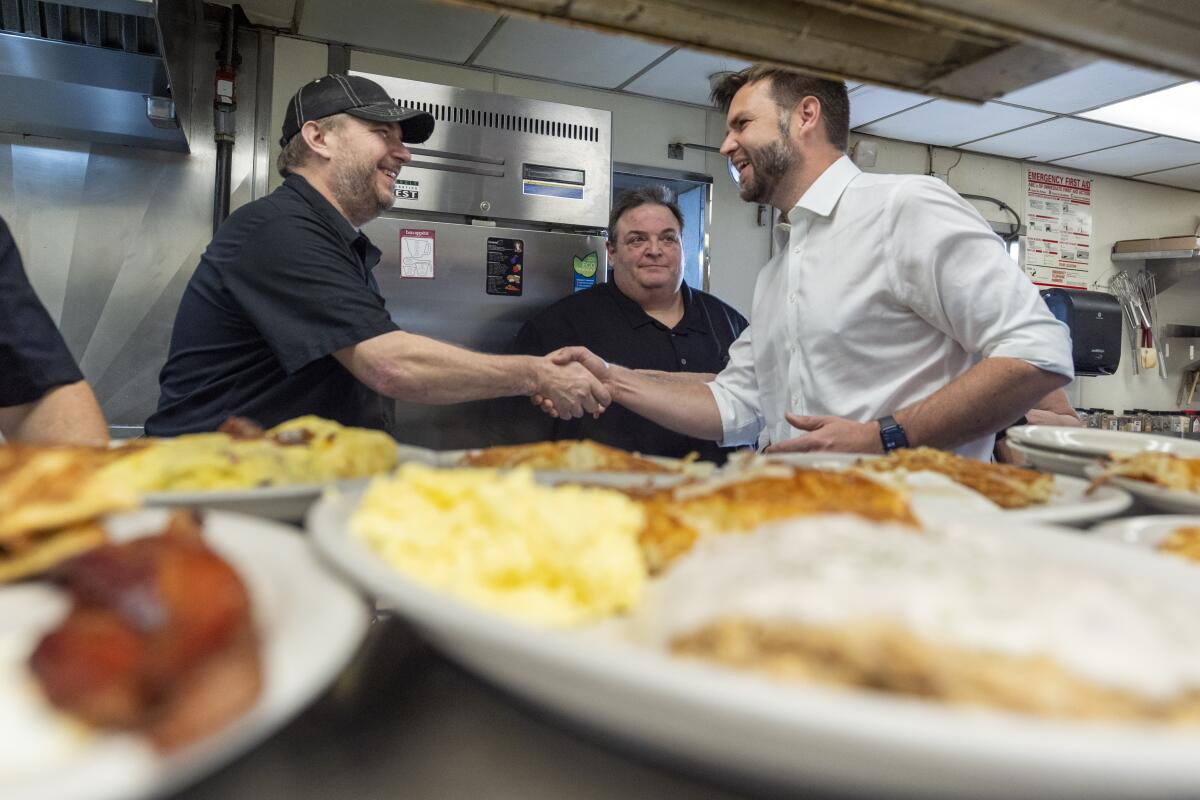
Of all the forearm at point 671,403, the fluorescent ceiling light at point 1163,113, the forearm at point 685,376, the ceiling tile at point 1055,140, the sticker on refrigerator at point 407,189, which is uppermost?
the ceiling tile at point 1055,140

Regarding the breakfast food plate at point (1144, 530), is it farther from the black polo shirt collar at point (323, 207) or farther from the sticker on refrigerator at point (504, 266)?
the sticker on refrigerator at point (504, 266)

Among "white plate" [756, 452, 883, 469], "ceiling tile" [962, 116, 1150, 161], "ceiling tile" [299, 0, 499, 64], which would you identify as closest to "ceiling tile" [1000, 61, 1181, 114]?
"ceiling tile" [962, 116, 1150, 161]

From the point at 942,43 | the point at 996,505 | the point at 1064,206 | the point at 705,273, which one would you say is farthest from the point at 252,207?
the point at 1064,206

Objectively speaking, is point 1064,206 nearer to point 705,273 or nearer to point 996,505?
point 705,273

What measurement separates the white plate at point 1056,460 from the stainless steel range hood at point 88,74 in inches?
106

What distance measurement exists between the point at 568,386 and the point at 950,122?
4.29 m

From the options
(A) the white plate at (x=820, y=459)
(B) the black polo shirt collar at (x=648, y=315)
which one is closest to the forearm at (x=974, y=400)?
(A) the white plate at (x=820, y=459)

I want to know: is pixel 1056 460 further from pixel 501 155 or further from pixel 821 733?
pixel 501 155

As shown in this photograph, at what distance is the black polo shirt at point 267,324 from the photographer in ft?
6.60

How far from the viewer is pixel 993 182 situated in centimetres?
615

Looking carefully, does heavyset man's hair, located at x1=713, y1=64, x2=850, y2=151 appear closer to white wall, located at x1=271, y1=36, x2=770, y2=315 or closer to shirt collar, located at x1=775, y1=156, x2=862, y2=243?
shirt collar, located at x1=775, y1=156, x2=862, y2=243

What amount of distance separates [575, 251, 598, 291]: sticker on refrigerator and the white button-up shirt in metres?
1.49

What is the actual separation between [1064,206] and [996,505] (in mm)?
6710

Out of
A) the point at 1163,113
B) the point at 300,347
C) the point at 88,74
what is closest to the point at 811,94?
the point at 300,347
